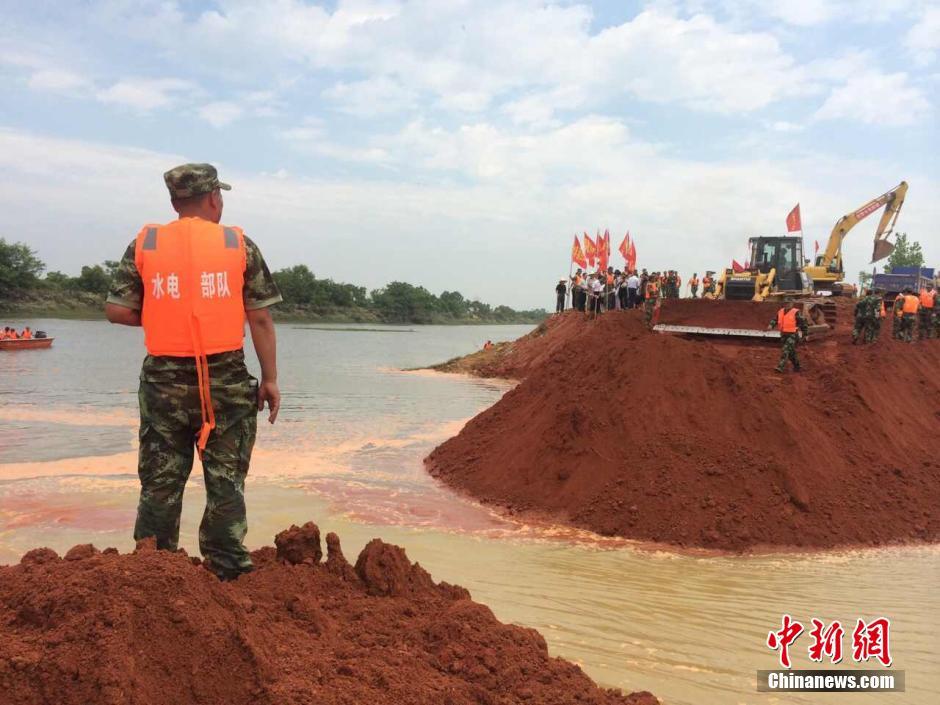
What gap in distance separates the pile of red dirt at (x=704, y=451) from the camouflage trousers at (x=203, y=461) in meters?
5.14

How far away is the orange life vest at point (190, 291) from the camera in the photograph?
3293mm

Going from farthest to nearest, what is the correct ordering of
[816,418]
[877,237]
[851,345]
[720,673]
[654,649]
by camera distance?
[877,237] < [851,345] < [816,418] < [654,649] < [720,673]

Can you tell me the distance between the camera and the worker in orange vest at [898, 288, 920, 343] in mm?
17219

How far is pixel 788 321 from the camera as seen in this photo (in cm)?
1149

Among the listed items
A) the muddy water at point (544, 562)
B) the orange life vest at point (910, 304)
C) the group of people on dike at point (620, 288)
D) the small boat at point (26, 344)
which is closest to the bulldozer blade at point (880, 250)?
the group of people on dike at point (620, 288)

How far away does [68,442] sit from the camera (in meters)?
12.4

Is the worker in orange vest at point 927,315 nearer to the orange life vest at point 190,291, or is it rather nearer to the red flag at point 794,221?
the red flag at point 794,221

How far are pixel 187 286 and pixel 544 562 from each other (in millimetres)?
4485

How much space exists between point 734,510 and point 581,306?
2268 cm

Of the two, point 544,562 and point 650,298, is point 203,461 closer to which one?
point 544,562

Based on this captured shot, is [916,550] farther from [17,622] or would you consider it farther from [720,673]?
[17,622]

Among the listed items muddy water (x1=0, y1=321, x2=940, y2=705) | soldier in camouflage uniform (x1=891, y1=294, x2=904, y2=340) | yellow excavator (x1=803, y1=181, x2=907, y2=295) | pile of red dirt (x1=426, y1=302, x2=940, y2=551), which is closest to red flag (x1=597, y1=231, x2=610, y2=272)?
yellow excavator (x1=803, y1=181, x2=907, y2=295)

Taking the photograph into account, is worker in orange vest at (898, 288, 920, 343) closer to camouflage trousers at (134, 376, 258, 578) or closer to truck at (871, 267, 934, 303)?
truck at (871, 267, 934, 303)

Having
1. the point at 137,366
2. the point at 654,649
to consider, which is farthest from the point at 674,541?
the point at 137,366
